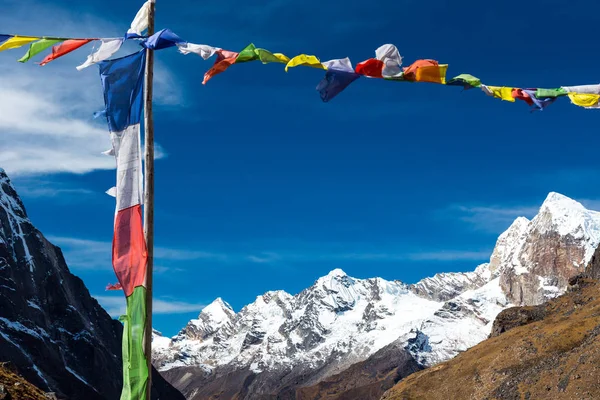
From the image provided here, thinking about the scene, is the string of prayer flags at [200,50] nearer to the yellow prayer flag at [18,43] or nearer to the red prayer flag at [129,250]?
the yellow prayer flag at [18,43]

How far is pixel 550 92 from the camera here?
18.4 meters

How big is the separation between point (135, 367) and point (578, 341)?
16007 cm

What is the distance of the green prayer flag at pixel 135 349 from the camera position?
528 inches

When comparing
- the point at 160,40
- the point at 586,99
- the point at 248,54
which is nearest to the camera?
the point at 160,40

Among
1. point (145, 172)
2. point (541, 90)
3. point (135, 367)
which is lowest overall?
point (135, 367)

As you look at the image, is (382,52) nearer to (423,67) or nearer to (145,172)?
(423,67)

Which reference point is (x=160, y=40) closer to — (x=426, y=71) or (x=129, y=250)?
(x=129, y=250)

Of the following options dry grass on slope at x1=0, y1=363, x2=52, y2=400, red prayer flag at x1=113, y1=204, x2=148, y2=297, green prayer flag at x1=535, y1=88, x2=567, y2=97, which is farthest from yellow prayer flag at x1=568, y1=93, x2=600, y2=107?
dry grass on slope at x1=0, y1=363, x2=52, y2=400

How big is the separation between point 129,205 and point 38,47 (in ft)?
16.7

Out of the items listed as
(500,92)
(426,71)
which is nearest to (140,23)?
(426,71)

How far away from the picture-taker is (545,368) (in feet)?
455

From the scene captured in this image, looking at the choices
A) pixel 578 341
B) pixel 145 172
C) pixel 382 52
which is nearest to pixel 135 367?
pixel 145 172

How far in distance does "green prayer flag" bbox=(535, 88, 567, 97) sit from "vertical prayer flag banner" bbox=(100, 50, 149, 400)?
10.5 meters

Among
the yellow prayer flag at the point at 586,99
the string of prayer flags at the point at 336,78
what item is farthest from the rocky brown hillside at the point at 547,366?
the string of prayer flags at the point at 336,78
